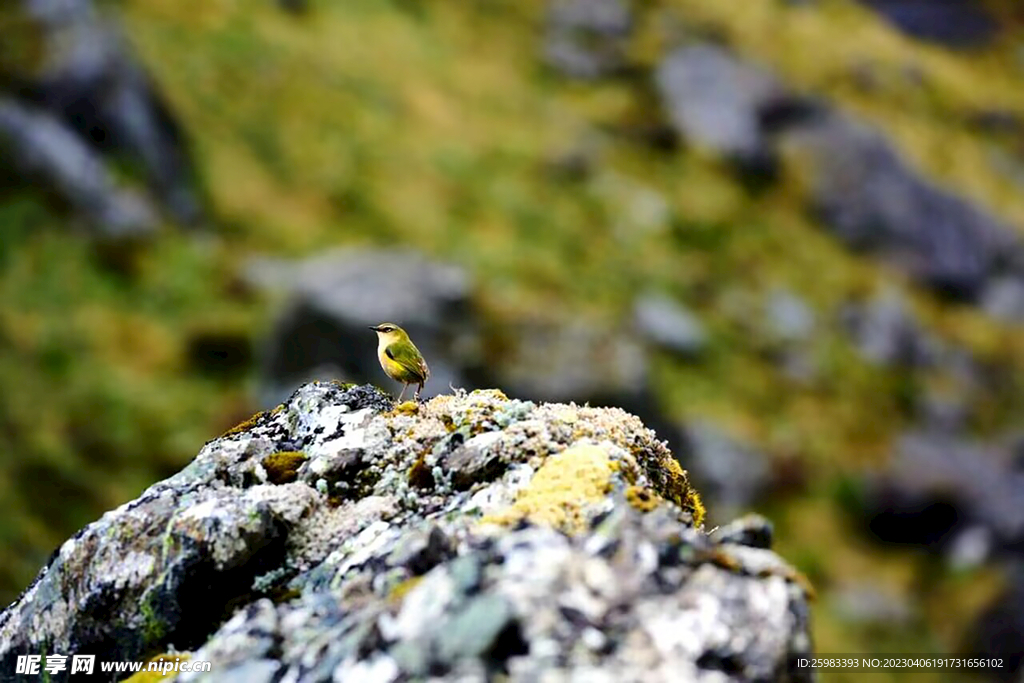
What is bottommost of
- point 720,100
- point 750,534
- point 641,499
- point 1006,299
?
point 750,534

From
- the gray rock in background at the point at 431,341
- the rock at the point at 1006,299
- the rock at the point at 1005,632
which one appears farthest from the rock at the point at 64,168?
the rock at the point at 1006,299

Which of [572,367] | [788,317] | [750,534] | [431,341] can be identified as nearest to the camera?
[750,534]

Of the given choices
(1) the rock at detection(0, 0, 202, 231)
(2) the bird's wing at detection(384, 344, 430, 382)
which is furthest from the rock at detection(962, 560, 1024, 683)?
(1) the rock at detection(0, 0, 202, 231)

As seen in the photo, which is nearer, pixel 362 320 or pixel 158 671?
pixel 158 671

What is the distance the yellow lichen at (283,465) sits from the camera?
8.99 meters

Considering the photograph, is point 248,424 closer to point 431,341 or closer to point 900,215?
point 431,341

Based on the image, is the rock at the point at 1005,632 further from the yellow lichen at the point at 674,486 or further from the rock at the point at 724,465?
the yellow lichen at the point at 674,486

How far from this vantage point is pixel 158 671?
25.0 ft

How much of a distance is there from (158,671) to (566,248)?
43221mm

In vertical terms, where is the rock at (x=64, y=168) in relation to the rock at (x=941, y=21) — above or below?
below

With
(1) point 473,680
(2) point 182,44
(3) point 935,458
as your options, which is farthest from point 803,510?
(1) point 473,680

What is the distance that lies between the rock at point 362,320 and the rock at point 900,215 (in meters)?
30.3

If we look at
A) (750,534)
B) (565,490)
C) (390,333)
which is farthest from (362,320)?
(750,534)

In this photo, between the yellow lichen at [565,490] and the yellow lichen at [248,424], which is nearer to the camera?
the yellow lichen at [565,490]
